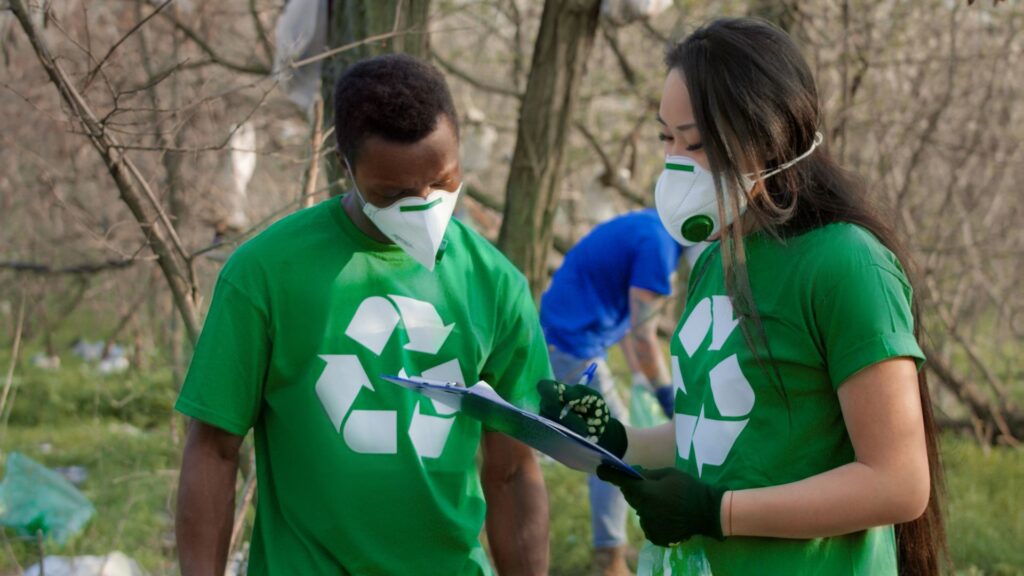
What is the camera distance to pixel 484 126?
6949 mm

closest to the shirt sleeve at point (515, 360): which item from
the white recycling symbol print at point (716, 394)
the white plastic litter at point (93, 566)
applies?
the white recycling symbol print at point (716, 394)

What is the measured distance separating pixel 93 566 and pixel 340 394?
2924 millimetres

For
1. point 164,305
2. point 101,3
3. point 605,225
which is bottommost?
point 164,305

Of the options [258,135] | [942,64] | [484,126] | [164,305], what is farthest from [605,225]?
[164,305]

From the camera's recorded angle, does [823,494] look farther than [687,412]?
No

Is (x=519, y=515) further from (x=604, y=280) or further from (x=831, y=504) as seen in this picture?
(x=604, y=280)

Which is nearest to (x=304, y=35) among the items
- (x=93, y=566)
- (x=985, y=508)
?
(x=93, y=566)

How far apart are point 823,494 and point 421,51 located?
240 centimetres

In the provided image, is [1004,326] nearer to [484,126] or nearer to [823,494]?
[484,126]

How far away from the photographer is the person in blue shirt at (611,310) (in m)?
4.84

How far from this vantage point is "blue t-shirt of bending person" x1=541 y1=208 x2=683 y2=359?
4816 millimetres

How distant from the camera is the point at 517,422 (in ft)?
6.41

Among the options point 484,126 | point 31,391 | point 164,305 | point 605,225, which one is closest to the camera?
point 605,225

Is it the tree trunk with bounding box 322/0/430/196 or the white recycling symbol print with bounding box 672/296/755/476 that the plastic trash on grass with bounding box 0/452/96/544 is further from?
the white recycling symbol print with bounding box 672/296/755/476
